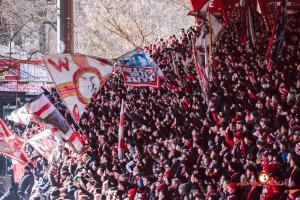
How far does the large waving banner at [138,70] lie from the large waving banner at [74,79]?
158 cm

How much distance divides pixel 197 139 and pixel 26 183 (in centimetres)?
762

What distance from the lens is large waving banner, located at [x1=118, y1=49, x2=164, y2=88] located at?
16500 millimetres

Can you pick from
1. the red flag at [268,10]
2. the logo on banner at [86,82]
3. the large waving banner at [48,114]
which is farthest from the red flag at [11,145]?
the red flag at [268,10]

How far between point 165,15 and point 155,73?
2258cm

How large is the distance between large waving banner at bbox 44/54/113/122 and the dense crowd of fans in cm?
182

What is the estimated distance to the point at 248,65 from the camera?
717 inches

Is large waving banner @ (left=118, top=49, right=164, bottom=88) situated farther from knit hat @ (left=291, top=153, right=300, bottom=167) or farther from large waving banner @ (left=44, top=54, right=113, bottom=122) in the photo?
knit hat @ (left=291, top=153, right=300, bottom=167)

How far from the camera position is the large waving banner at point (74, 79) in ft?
47.4

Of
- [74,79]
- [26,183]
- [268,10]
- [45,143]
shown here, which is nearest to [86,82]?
[74,79]

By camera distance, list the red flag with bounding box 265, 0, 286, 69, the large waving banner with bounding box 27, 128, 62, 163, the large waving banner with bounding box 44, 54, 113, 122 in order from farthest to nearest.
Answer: the large waving banner with bounding box 27, 128, 62, 163 < the red flag with bounding box 265, 0, 286, 69 < the large waving banner with bounding box 44, 54, 113, 122

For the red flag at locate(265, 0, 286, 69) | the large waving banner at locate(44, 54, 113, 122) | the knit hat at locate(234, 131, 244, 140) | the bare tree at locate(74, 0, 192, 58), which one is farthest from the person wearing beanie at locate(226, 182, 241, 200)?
the bare tree at locate(74, 0, 192, 58)

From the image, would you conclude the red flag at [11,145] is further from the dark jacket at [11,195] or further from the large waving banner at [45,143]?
the dark jacket at [11,195]

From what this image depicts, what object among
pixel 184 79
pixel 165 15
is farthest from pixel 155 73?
pixel 165 15

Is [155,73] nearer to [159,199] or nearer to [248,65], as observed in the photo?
[248,65]
